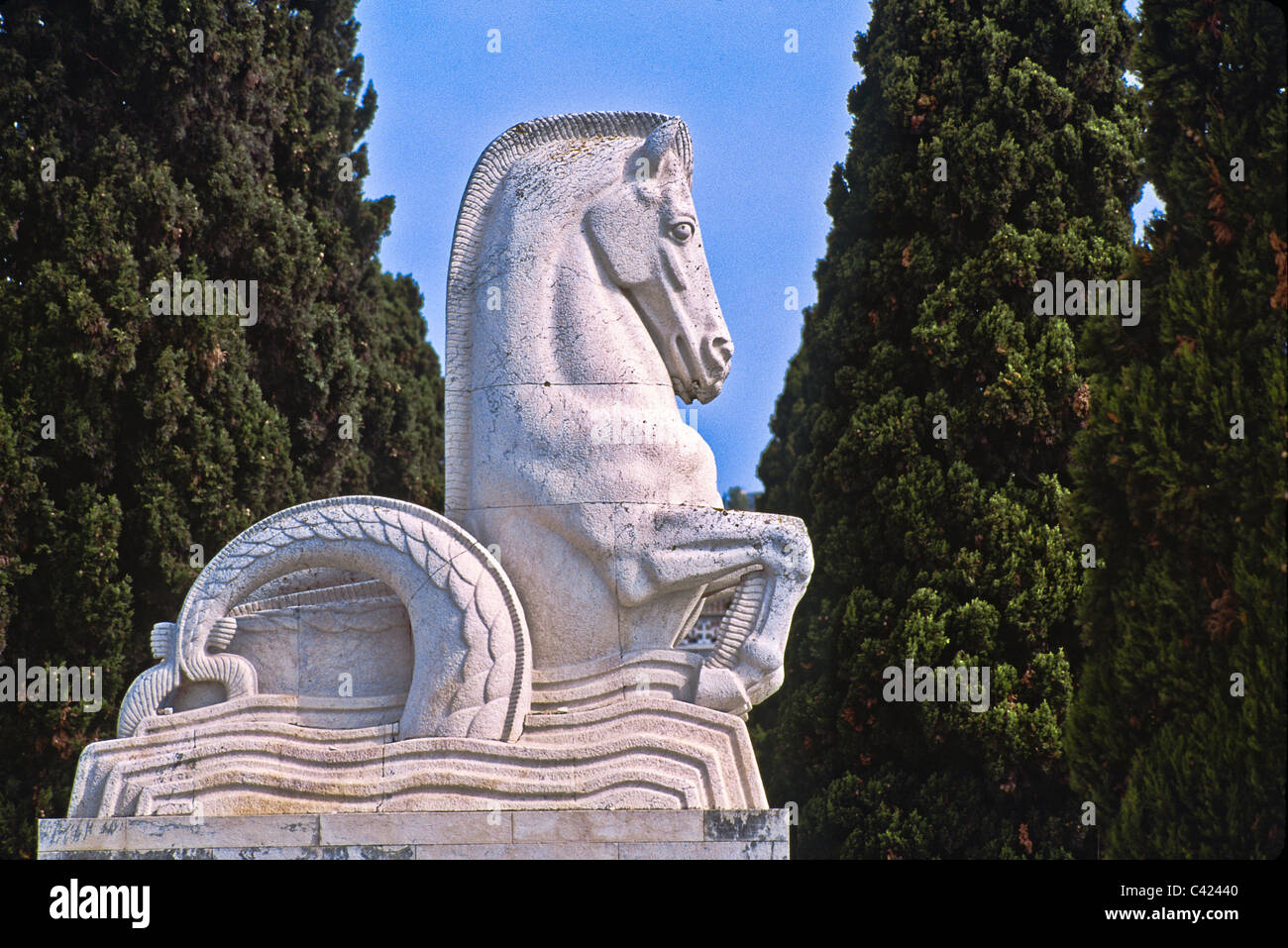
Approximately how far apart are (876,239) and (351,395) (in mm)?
5091

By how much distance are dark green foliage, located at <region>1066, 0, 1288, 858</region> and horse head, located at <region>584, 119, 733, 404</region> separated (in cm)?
246

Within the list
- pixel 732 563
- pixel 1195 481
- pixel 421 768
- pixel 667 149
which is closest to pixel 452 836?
pixel 421 768

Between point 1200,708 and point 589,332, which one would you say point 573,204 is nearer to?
point 589,332

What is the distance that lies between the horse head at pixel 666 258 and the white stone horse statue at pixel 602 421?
1cm

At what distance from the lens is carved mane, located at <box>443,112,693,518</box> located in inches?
332

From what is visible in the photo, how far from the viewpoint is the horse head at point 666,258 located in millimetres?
8359

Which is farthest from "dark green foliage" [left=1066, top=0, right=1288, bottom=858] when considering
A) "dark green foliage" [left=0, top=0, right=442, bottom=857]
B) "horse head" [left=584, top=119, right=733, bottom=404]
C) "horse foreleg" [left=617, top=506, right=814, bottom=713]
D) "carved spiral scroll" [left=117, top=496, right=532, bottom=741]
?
"dark green foliage" [left=0, top=0, right=442, bottom=857]

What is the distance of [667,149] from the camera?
8414mm

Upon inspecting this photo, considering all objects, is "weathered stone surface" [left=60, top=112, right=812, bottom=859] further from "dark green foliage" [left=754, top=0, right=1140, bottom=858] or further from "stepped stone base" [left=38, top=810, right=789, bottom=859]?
"dark green foliage" [left=754, top=0, right=1140, bottom=858]

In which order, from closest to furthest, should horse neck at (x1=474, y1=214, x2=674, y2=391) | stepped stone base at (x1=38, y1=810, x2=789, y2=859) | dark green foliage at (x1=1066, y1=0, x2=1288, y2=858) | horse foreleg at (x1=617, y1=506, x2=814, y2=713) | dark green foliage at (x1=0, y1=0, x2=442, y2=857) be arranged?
stepped stone base at (x1=38, y1=810, x2=789, y2=859), horse foreleg at (x1=617, y1=506, x2=814, y2=713), dark green foliage at (x1=1066, y1=0, x2=1288, y2=858), horse neck at (x1=474, y1=214, x2=674, y2=391), dark green foliage at (x1=0, y1=0, x2=442, y2=857)

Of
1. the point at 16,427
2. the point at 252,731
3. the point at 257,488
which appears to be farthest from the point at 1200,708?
the point at 16,427

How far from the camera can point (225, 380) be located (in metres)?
12.9

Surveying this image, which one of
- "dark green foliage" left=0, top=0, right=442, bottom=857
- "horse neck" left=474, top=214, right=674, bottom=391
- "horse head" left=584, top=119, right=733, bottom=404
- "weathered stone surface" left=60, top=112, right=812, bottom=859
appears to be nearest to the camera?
"weathered stone surface" left=60, top=112, right=812, bottom=859
